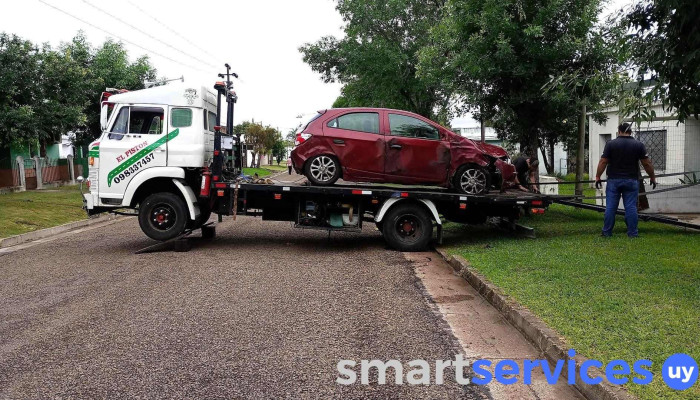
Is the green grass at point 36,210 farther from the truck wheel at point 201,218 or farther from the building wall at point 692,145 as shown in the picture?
the building wall at point 692,145

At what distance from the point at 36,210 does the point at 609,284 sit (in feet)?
54.0

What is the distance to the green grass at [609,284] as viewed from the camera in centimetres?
498

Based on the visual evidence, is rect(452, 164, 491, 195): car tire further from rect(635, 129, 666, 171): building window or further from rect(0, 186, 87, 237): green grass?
rect(0, 186, 87, 237): green grass

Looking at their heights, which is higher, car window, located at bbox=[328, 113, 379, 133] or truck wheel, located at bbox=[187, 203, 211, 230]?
car window, located at bbox=[328, 113, 379, 133]

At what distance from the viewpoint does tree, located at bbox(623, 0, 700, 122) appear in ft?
20.4

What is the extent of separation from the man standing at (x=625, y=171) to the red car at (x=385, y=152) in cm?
210

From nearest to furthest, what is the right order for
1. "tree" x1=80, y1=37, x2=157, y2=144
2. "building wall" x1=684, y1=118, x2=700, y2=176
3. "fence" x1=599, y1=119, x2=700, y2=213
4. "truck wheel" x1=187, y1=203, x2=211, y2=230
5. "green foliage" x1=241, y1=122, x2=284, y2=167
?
"truck wheel" x1=187, y1=203, x2=211, y2=230 → "fence" x1=599, y1=119, x2=700, y2=213 → "building wall" x1=684, y1=118, x2=700, y2=176 → "tree" x1=80, y1=37, x2=157, y2=144 → "green foliage" x1=241, y1=122, x2=284, y2=167

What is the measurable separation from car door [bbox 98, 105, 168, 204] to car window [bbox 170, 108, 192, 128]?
0.53 ft

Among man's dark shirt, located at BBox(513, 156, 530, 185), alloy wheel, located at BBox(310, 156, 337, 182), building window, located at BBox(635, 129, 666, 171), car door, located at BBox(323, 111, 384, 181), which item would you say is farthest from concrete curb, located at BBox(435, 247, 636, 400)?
building window, located at BBox(635, 129, 666, 171)

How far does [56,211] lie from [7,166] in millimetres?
6891

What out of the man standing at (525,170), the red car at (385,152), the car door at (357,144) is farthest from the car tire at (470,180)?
the man standing at (525,170)

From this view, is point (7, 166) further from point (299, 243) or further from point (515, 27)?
point (515, 27)

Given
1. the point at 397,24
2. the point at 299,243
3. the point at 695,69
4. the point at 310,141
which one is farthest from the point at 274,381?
the point at 397,24

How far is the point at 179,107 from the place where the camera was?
11.5 meters
